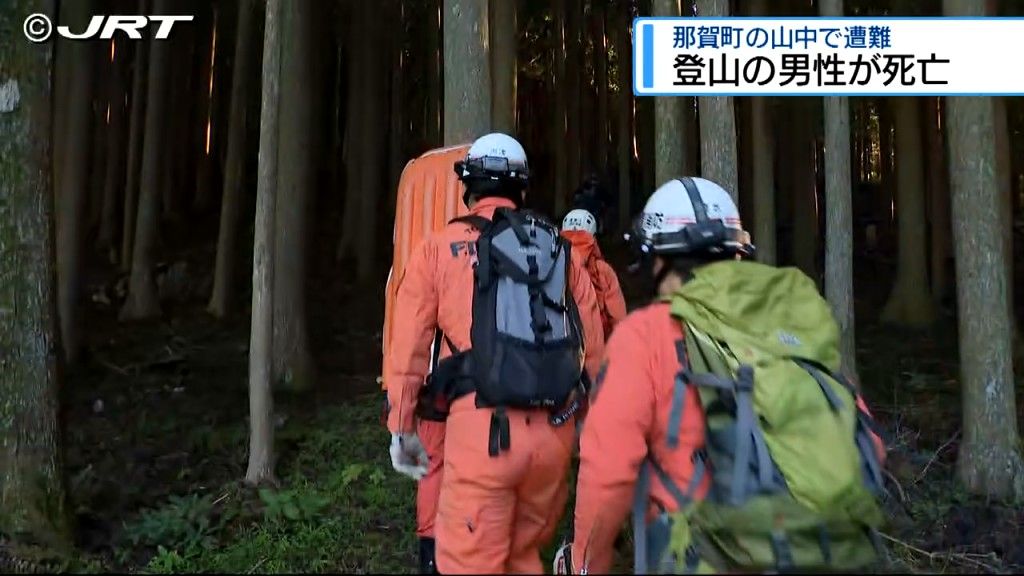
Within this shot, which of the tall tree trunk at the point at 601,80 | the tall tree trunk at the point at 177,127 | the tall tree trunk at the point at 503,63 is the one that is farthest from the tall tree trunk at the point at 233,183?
the tall tree trunk at the point at 601,80

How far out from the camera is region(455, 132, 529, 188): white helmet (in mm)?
3473

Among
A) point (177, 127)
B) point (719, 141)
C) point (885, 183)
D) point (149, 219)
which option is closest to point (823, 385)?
point (719, 141)

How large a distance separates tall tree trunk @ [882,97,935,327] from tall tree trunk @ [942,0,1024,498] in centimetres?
571

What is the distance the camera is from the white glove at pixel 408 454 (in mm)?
3219

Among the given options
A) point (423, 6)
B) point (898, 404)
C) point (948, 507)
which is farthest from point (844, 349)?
point (423, 6)

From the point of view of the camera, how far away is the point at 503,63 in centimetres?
840

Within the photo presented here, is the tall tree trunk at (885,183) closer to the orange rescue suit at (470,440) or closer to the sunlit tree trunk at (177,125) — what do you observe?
the sunlit tree trunk at (177,125)

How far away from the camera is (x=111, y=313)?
11.8 meters

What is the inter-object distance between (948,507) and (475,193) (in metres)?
3.73

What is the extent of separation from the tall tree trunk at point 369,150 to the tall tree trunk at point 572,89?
4476mm

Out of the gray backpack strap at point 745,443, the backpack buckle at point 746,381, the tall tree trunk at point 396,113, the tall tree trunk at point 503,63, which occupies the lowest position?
the gray backpack strap at point 745,443

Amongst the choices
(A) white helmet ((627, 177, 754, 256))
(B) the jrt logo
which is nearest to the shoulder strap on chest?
(A) white helmet ((627, 177, 754, 256))

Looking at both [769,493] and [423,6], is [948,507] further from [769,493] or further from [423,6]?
[423,6]

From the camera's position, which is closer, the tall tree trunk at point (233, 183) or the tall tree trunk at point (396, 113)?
the tall tree trunk at point (233, 183)
